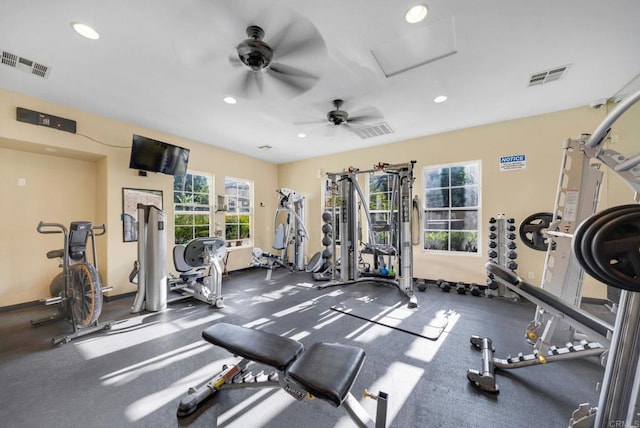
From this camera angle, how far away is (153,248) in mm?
3213

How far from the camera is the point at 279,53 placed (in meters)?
2.05

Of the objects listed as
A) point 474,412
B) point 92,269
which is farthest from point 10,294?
point 474,412

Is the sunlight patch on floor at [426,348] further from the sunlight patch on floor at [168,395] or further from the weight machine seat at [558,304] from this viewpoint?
the sunlight patch on floor at [168,395]

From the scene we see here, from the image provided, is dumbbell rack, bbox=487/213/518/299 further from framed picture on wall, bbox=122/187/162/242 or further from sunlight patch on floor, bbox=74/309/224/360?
framed picture on wall, bbox=122/187/162/242

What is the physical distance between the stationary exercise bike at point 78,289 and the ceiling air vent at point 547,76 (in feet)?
17.5

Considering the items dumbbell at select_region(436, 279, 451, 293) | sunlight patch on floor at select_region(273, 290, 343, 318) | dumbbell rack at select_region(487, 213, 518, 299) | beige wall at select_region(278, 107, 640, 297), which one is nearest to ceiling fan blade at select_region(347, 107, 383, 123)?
beige wall at select_region(278, 107, 640, 297)

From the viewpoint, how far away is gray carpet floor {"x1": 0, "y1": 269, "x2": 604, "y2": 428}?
1524 millimetres

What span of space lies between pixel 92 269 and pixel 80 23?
2.32m

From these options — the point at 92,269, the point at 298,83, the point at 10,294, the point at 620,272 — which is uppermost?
the point at 298,83

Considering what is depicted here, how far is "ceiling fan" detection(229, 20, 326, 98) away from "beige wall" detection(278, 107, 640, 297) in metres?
3.23

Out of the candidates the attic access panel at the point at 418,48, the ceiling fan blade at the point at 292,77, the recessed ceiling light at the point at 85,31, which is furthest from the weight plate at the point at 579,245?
the recessed ceiling light at the point at 85,31

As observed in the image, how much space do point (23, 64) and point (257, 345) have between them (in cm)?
370

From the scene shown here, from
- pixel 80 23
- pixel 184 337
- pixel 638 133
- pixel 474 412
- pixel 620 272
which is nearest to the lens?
pixel 620 272

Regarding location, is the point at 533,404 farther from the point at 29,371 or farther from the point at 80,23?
the point at 80,23
